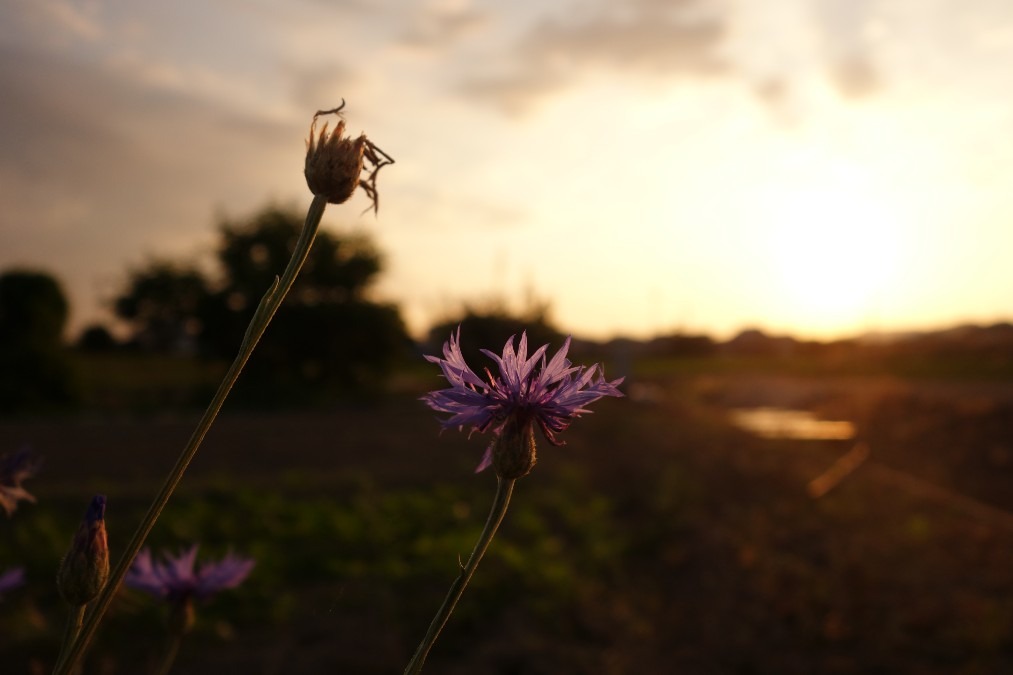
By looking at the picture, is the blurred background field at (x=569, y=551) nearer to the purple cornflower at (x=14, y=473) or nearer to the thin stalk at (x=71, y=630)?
the purple cornflower at (x=14, y=473)

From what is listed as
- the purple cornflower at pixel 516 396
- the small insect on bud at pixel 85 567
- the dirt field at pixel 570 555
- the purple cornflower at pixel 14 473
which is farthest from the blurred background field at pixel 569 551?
the purple cornflower at pixel 516 396

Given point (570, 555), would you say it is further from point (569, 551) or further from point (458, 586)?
point (458, 586)

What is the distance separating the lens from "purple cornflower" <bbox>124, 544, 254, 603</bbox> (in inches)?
44.4

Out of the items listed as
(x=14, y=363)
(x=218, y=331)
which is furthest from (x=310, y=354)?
(x=14, y=363)

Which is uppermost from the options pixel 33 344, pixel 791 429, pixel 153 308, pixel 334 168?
pixel 153 308

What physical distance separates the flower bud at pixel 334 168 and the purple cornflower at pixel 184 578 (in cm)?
58

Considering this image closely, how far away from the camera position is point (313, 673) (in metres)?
3.86

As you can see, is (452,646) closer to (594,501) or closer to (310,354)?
(594,501)

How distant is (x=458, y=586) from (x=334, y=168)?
0.35m

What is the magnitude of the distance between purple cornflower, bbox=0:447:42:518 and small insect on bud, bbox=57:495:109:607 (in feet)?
0.68

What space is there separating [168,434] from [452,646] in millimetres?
8019

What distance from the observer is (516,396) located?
85 centimetres

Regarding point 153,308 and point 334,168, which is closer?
point 334,168

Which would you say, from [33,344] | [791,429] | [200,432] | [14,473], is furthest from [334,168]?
[33,344]
